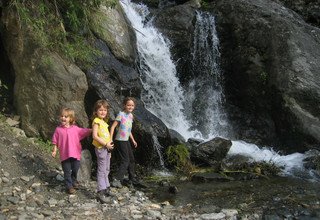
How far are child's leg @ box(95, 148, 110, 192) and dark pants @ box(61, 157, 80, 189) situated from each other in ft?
1.42

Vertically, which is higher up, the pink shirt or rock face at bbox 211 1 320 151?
rock face at bbox 211 1 320 151

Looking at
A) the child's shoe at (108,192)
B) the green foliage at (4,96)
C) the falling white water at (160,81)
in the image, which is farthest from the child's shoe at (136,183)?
the falling white water at (160,81)

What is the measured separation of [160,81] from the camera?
1319 centimetres

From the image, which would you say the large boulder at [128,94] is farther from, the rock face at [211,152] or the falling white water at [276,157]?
the falling white water at [276,157]

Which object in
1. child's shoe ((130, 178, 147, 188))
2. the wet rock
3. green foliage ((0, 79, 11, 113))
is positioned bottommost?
child's shoe ((130, 178, 147, 188))

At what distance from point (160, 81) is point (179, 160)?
13.4 feet

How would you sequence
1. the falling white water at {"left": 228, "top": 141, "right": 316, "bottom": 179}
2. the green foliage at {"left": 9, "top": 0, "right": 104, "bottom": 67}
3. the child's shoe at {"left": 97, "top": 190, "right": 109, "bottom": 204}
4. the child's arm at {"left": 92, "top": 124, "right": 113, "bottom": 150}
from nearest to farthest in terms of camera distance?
1. the child's shoe at {"left": 97, "top": 190, "right": 109, "bottom": 204}
2. the child's arm at {"left": 92, "top": 124, "right": 113, "bottom": 150}
3. the green foliage at {"left": 9, "top": 0, "right": 104, "bottom": 67}
4. the falling white water at {"left": 228, "top": 141, "right": 316, "bottom": 179}

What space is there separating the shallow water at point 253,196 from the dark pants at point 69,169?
1.59 meters

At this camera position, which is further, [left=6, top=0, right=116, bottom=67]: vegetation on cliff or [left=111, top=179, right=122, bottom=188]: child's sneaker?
[left=6, top=0, right=116, bottom=67]: vegetation on cliff

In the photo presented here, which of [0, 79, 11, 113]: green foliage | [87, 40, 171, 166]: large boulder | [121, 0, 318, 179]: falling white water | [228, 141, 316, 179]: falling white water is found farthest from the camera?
[121, 0, 318, 179]: falling white water

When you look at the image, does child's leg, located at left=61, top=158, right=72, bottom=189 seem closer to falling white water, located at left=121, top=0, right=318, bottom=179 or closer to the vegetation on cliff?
the vegetation on cliff

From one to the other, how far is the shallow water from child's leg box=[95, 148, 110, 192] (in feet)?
3.93

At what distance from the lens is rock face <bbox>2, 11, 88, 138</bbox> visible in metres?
8.59

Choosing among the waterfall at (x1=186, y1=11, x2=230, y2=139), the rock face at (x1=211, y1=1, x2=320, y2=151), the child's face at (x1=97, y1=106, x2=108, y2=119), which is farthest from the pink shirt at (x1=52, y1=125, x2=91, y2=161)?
the rock face at (x1=211, y1=1, x2=320, y2=151)
